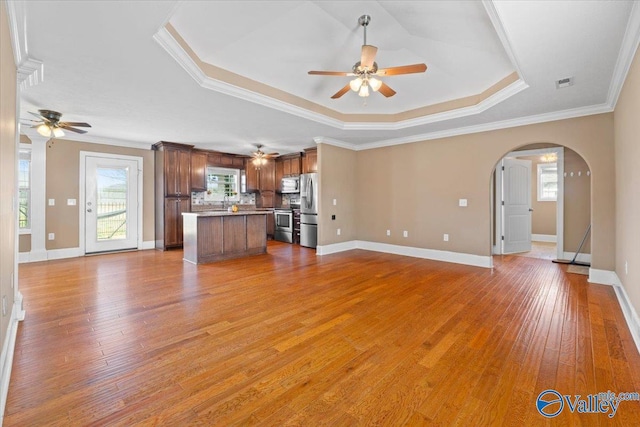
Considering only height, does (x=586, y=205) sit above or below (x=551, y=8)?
below

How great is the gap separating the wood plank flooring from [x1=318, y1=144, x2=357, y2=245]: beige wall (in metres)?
2.25

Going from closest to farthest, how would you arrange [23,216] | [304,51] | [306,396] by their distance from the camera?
[306,396] < [304,51] < [23,216]

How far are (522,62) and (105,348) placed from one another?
448 centimetres

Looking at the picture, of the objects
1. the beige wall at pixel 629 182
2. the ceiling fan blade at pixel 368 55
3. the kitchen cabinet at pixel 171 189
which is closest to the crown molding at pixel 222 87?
the ceiling fan blade at pixel 368 55

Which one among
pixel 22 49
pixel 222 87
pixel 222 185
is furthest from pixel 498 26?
pixel 222 185

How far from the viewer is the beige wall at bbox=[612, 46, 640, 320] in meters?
2.46

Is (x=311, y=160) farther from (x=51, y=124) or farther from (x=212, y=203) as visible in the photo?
(x=51, y=124)

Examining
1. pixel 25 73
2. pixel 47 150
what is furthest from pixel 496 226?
pixel 47 150

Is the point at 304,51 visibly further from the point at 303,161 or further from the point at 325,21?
the point at 303,161

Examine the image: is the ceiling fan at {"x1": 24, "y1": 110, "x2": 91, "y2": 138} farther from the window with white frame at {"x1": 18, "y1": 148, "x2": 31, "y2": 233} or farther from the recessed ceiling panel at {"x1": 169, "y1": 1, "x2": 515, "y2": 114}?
the recessed ceiling panel at {"x1": 169, "y1": 1, "x2": 515, "y2": 114}

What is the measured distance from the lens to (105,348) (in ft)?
7.30

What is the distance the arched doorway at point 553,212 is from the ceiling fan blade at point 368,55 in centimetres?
375

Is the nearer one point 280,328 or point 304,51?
point 280,328

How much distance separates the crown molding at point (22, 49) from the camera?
76.3 inches
